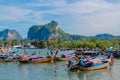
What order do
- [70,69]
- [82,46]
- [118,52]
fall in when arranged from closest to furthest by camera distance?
[70,69], [118,52], [82,46]

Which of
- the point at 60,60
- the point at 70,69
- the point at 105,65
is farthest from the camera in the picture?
the point at 60,60

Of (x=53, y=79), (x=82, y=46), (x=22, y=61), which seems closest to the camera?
(x=53, y=79)

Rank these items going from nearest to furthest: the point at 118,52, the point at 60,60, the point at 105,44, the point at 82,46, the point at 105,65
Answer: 1. the point at 105,65
2. the point at 60,60
3. the point at 118,52
4. the point at 105,44
5. the point at 82,46

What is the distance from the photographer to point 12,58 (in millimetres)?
79875

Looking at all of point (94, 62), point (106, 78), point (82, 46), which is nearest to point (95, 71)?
point (94, 62)

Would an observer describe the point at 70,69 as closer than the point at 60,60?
Yes

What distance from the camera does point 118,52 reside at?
102125mm

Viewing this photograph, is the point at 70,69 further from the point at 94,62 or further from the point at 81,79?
the point at 81,79

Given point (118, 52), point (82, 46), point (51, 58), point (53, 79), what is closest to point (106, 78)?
point (53, 79)

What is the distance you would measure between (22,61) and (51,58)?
6.72m

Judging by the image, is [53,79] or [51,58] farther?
[51,58]

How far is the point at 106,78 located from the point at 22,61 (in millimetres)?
30644

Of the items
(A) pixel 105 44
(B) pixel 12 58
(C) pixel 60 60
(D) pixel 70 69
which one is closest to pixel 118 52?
(C) pixel 60 60

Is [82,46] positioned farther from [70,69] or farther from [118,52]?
[70,69]
